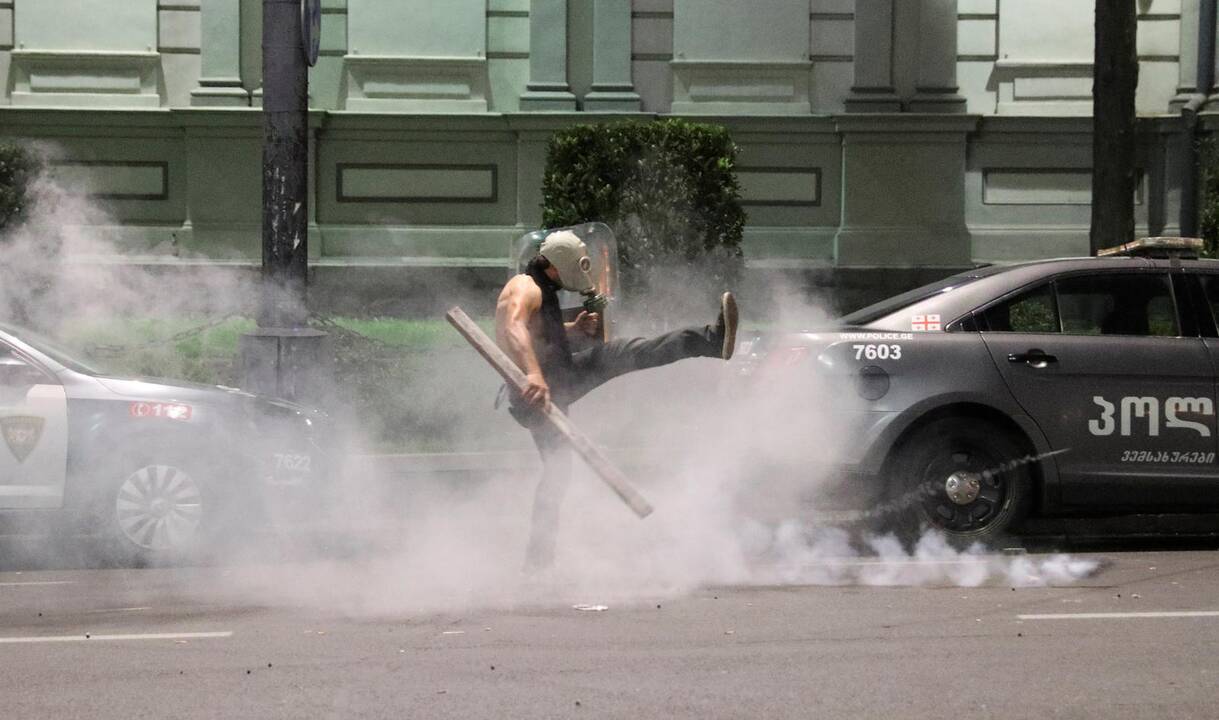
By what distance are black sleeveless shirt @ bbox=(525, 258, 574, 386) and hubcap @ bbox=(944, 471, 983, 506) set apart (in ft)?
7.16

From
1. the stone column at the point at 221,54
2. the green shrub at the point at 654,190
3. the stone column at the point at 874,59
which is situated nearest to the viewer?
the green shrub at the point at 654,190

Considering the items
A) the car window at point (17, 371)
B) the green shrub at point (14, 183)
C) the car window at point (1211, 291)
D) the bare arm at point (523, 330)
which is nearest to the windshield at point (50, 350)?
the car window at point (17, 371)

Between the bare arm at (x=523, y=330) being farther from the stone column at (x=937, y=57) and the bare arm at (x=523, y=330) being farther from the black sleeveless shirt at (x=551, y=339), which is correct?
the stone column at (x=937, y=57)

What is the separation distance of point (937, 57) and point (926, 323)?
9.48 m

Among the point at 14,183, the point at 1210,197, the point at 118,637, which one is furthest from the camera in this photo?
the point at 1210,197

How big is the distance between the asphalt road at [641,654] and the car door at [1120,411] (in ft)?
2.12

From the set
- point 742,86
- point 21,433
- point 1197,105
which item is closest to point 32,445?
point 21,433

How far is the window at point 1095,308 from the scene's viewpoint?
27.7 feet

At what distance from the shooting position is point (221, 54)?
1675 cm

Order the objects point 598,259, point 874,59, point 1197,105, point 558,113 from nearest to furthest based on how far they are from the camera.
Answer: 1. point 598,259
2. point 558,113
3. point 1197,105
4. point 874,59

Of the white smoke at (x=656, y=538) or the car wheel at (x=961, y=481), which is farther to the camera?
the car wheel at (x=961, y=481)

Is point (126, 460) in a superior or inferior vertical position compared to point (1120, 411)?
inferior

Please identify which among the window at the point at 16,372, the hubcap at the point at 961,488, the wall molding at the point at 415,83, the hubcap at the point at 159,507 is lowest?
the hubcap at the point at 159,507

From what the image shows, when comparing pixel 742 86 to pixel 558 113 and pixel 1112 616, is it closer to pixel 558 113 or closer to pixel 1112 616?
pixel 558 113
